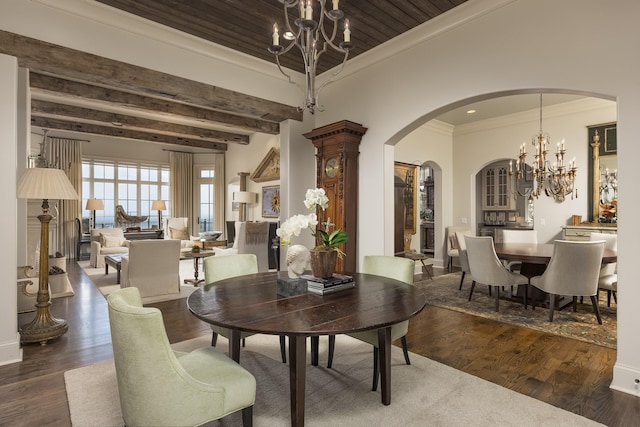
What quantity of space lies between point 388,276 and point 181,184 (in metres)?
8.97

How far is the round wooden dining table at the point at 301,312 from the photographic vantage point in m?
1.51

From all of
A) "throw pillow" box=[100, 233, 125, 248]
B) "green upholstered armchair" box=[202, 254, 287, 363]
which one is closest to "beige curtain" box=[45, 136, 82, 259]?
"throw pillow" box=[100, 233, 125, 248]

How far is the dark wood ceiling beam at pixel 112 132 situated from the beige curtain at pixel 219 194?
21.8 inches

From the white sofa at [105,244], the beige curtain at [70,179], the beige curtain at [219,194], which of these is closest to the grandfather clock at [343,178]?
the white sofa at [105,244]

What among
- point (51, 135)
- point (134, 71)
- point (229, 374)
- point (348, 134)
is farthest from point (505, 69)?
point (51, 135)

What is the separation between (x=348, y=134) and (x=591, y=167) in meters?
4.34

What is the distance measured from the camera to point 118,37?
329 cm

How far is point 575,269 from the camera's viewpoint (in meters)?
3.46

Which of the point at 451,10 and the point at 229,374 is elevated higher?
the point at 451,10

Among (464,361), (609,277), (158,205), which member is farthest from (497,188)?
(158,205)

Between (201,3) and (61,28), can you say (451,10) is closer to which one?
(201,3)

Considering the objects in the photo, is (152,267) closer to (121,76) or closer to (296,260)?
(121,76)

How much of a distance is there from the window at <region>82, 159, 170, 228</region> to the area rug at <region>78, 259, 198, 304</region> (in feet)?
6.89

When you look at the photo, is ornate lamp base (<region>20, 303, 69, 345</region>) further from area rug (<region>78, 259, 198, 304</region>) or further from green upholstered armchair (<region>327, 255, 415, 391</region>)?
green upholstered armchair (<region>327, 255, 415, 391</region>)
